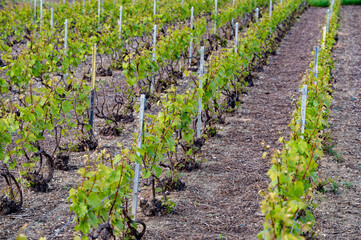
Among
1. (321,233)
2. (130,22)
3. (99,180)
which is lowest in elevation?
(321,233)

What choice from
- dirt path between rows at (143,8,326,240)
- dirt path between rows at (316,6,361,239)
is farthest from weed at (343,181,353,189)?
dirt path between rows at (143,8,326,240)

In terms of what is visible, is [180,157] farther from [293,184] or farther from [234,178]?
[293,184]

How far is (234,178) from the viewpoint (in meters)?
5.60

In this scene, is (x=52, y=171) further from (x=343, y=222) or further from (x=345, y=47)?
(x=345, y=47)

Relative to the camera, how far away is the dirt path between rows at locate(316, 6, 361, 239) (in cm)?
468

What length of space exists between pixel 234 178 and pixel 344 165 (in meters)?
1.44

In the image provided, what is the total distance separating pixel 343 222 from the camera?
471 cm

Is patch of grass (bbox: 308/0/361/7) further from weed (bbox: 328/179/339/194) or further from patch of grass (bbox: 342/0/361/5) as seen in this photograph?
weed (bbox: 328/179/339/194)

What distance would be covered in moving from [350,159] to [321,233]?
2032 millimetres

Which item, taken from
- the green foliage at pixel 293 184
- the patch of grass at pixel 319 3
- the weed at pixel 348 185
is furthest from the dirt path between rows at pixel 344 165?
the patch of grass at pixel 319 3

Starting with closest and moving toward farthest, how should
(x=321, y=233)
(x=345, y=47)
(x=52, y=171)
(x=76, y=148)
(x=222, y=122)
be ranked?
(x=321, y=233), (x=52, y=171), (x=76, y=148), (x=222, y=122), (x=345, y=47)

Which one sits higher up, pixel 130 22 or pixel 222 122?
pixel 130 22

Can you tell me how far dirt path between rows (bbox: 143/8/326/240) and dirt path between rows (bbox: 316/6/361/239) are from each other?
25.6 inches

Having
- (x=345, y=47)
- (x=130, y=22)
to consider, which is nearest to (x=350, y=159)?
(x=130, y=22)
